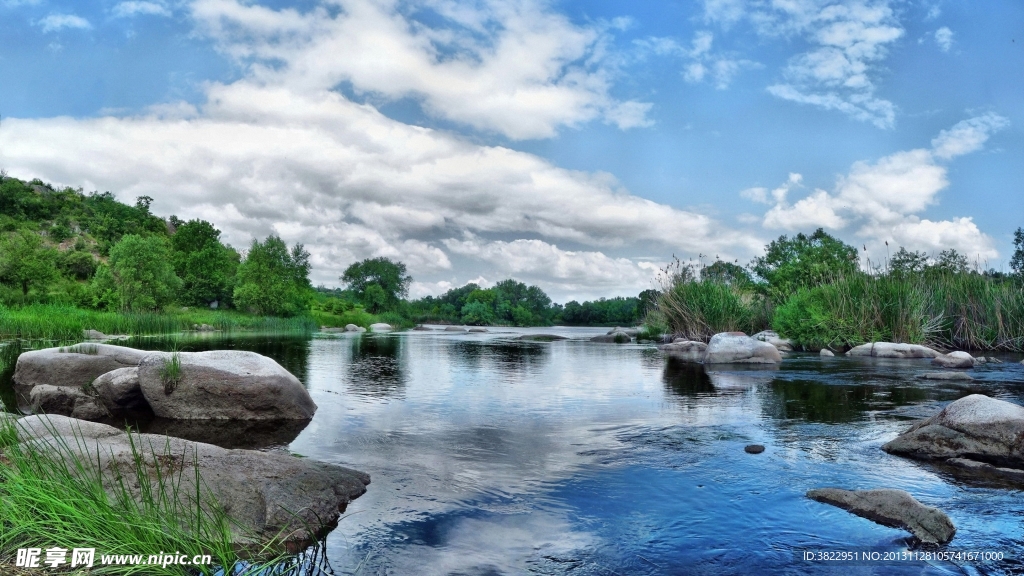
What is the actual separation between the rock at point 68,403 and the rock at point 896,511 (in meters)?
12.4

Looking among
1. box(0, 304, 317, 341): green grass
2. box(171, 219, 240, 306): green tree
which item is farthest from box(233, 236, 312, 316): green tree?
box(0, 304, 317, 341): green grass

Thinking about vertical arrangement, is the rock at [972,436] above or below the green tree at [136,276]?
below

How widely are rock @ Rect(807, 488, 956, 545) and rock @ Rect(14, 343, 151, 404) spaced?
558 inches

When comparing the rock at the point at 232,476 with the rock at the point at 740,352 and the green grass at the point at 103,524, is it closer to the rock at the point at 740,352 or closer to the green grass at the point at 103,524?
the green grass at the point at 103,524

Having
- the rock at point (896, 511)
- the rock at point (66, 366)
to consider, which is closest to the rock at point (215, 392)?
the rock at point (66, 366)

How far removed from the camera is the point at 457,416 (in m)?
12.1

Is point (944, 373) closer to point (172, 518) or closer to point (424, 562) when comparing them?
point (424, 562)

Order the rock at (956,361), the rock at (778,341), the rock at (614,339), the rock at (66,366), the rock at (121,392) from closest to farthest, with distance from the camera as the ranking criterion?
the rock at (121,392) → the rock at (66,366) → the rock at (956,361) → the rock at (778,341) → the rock at (614,339)

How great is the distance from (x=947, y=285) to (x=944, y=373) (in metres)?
16.2

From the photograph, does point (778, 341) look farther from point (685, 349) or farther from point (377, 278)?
point (377, 278)

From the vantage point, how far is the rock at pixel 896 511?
5515 millimetres

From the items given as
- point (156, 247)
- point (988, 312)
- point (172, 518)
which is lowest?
point (172, 518)

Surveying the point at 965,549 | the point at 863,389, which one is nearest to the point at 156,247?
the point at 863,389

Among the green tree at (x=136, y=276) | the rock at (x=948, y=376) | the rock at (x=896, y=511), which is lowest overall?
the rock at (x=896, y=511)
